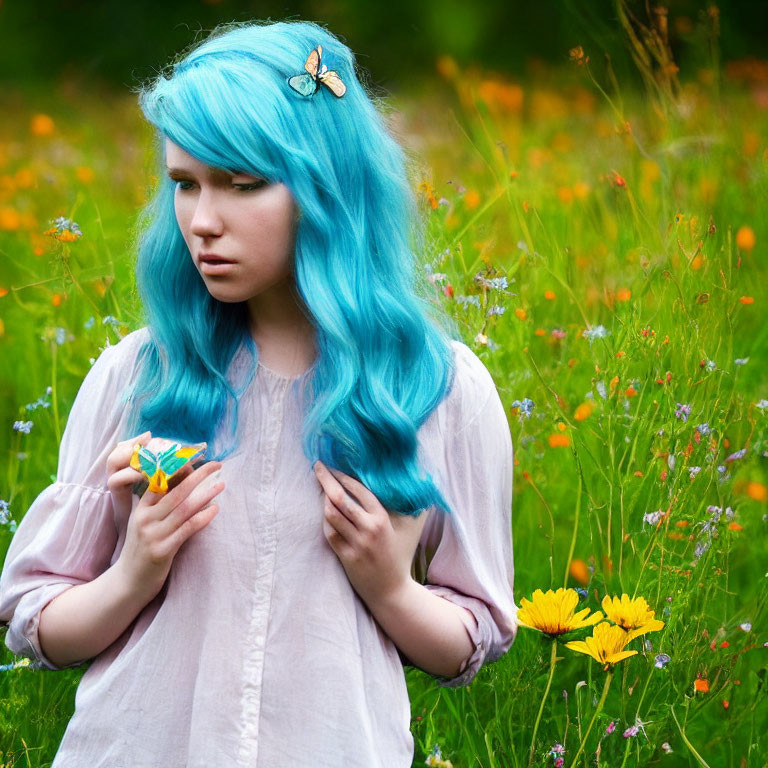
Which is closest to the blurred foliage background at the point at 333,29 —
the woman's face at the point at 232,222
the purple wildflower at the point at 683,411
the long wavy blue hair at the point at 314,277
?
the purple wildflower at the point at 683,411

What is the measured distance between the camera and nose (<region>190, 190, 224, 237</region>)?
1142mm

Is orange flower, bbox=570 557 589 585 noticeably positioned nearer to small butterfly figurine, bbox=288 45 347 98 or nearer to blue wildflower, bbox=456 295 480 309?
blue wildflower, bbox=456 295 480 309

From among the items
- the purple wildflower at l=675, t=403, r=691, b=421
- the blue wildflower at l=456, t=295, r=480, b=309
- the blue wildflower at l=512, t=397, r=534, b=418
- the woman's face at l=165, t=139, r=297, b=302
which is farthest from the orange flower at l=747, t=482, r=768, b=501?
the woman's face at l=165, t=139, r=297, b=302

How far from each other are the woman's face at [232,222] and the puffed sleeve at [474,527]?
11.0 inches

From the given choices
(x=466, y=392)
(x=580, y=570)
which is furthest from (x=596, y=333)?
(x=466, y=392)

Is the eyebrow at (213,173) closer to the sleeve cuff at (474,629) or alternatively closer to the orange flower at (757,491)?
the sleeve cuff at (474,629)

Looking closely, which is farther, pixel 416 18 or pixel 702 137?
pixel 416 18

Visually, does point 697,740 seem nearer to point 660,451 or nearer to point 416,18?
point 660,451

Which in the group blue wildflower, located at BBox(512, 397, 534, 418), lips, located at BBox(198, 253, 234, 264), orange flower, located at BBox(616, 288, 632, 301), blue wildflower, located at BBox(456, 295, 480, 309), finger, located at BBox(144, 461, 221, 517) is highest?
lips, located at BBox(198, 253, 234, 264)

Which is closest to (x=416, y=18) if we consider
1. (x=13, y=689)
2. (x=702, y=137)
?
(x=702, y=137)

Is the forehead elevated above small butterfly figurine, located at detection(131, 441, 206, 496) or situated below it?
above

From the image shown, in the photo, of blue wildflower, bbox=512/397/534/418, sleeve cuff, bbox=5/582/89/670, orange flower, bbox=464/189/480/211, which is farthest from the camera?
orange flower, bbox=464/189/480/211

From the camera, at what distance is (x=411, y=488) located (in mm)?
1211

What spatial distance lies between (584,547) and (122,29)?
5688 millimetres
